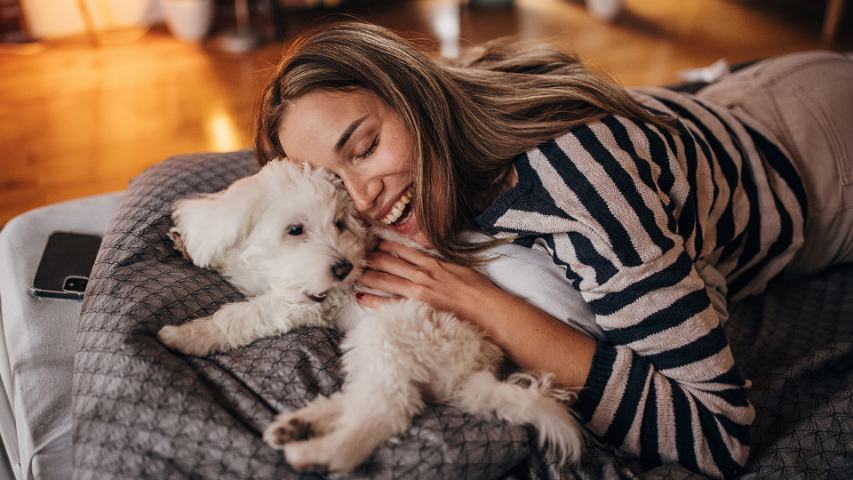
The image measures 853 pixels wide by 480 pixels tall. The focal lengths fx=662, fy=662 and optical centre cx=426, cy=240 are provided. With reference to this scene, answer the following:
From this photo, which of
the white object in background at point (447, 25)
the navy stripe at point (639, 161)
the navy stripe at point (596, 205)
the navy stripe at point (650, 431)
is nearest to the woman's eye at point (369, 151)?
the navy stripe at point (596, 205)

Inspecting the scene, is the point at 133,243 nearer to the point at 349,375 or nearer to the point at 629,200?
the point at 349,375

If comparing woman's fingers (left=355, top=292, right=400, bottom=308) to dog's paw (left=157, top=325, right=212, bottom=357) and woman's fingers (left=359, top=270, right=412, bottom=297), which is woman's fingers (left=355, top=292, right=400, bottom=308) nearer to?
woman's fingers (left=359, top=270, right=412, bottom=297)

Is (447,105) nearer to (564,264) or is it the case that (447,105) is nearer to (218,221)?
(564,264)

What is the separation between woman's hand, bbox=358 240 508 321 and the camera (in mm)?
1269

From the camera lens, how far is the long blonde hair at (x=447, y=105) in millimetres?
1305

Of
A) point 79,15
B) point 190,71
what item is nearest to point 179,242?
point 190,71

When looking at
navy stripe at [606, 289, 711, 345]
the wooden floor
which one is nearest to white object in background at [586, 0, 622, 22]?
the wooden floor

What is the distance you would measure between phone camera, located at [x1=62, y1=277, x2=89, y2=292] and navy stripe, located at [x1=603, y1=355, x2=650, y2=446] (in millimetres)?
1169

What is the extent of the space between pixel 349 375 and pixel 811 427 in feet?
2.90

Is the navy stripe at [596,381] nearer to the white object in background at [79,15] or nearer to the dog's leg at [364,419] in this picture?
the dog's leg at [364,419]

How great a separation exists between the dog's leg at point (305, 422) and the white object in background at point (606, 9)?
4.27m

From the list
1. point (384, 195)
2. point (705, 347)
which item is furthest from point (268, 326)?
point (705, 347)

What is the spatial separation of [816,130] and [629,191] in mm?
772

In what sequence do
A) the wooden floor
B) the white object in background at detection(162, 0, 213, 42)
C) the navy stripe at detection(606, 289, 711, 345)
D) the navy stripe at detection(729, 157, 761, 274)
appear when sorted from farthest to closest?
the white object in background at detection(162, 0, 213, 42), the wooden floor, the navy stripe at detection(729, 157, 761, 274), the navy stripe at detection(606, 289, 711, 345)
